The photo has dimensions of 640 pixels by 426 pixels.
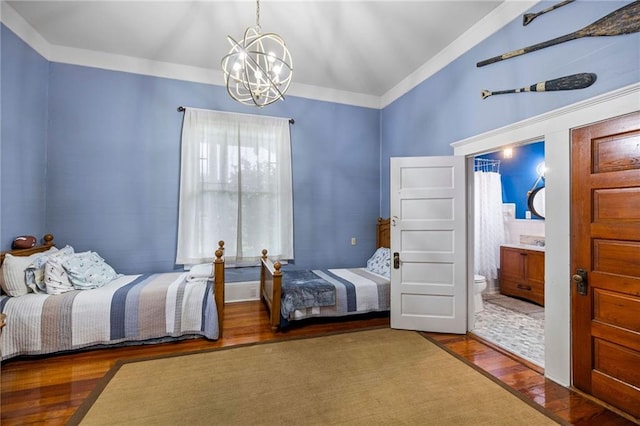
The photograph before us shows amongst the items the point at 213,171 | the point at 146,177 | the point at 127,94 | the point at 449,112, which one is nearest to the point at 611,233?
the point at 449,112

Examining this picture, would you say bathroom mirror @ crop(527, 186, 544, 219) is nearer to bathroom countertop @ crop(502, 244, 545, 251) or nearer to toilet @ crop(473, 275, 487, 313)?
bathroom countertop @ crop(502, 244, 545, 251)

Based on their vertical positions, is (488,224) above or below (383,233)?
above

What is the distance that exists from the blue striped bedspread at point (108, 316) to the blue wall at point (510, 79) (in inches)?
129

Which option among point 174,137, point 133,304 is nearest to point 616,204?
point 133,304

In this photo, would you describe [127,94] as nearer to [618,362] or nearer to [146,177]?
[146,177]

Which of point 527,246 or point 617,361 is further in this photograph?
point 527,246

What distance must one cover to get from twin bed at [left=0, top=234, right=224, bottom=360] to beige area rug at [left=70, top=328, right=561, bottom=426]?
1.21 feet

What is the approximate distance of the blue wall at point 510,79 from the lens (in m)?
1.93

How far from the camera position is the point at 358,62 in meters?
3.65

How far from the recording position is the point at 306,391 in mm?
2061

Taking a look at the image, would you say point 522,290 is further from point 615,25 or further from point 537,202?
point 615,25

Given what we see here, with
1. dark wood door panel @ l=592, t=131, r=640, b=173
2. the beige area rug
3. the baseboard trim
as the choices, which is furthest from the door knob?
the baseboard trim

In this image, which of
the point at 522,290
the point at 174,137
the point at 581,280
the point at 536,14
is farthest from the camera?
the point at 522,290

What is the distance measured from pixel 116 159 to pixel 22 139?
2.73 ft
